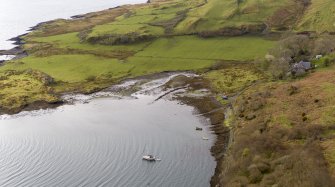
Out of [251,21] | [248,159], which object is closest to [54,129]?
[248,159]

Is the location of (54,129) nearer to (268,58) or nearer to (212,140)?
(212,140)

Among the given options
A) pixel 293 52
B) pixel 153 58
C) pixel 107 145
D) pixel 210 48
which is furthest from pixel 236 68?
pixel 107 145

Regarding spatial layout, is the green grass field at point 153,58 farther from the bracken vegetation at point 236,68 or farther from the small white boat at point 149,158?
the small white boat at point 149,158

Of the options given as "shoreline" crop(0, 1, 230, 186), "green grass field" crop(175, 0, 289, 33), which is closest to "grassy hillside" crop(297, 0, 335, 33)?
"green grass field" crop(175, 0, 289, 33)

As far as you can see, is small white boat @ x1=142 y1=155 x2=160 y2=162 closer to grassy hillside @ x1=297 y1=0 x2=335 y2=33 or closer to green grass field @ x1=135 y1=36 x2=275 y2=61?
green grass field @ x1=135 y1=36 x2=275 y2=61

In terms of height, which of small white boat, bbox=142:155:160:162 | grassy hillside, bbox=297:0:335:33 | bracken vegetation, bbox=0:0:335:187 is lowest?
small white boat, bbox=142:155:160:162

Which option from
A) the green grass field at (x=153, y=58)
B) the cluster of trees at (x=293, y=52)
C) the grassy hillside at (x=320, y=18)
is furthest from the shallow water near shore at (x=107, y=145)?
the grassy hillside at (x=320, y=18)
